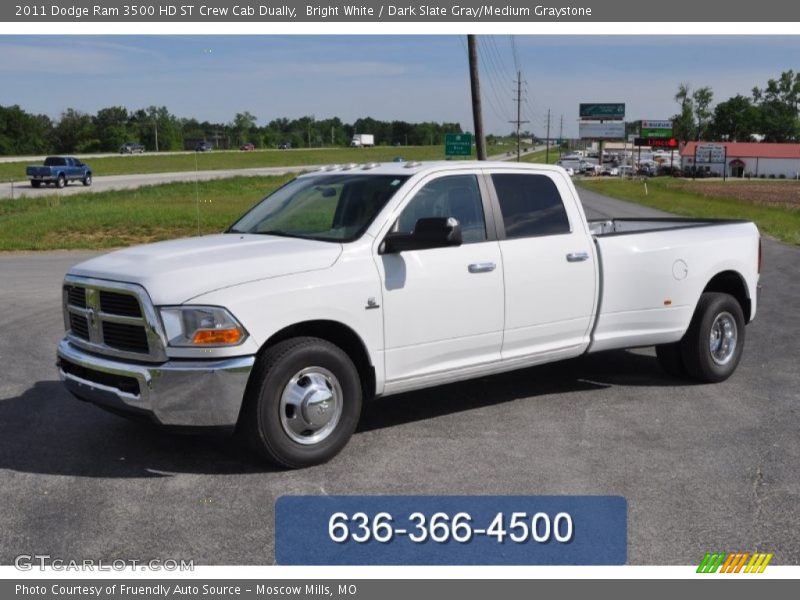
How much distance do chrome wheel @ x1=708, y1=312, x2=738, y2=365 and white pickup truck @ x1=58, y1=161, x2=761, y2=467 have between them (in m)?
0.06

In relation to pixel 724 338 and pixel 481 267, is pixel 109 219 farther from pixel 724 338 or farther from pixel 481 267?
pixel 481 267

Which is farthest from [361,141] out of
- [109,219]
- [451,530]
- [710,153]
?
[451,530]

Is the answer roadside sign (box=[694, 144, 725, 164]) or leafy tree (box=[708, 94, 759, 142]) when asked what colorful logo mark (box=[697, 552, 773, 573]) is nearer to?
roadside sign (box=[694, 144, 725, 164])

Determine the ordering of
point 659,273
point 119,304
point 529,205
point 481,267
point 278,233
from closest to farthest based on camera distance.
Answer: point 119,304, point 481,267, point 278,233, point 529,205, point 659,273

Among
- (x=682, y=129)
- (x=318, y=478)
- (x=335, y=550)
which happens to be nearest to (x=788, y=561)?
(x=335, y=550)

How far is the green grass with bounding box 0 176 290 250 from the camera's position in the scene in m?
23.8

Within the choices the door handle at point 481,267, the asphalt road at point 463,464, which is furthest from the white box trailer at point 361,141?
the door handle at point 481,267

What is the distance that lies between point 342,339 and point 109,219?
23373 millimetres

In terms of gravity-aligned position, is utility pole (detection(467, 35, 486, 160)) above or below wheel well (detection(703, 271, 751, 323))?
above

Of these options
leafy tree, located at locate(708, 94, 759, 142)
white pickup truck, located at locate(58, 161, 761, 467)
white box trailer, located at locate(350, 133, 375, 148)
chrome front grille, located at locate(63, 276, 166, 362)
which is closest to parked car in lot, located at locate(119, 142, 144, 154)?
white box trailer, located at locate(350, 133, 375, 148)

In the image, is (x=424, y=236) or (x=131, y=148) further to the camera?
(x=131, y=148)

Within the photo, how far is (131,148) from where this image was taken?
97875mm

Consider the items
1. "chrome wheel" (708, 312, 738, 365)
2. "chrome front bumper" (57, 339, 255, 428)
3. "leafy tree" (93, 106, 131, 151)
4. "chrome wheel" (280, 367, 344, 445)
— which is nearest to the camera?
"chrome front bumper" (57, 339, 255, 428)

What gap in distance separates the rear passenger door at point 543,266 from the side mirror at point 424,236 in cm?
75
